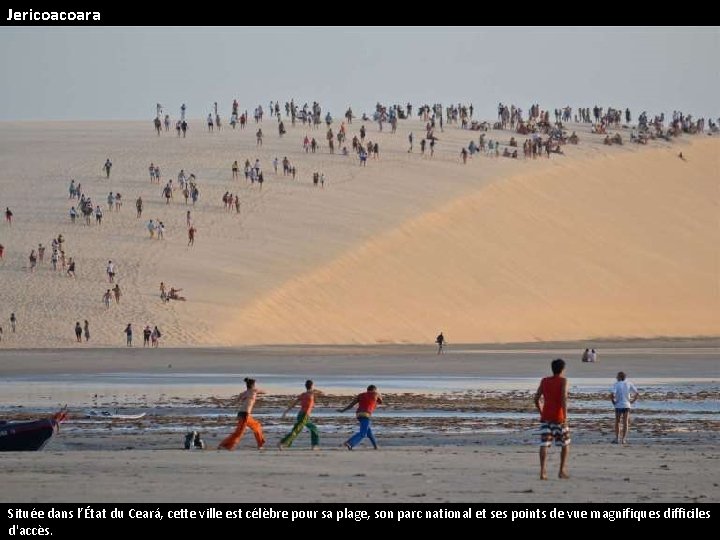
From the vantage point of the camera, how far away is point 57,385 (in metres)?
36.7

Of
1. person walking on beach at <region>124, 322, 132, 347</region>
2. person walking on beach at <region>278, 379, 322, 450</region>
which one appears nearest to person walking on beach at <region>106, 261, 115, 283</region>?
person walking on beach at <region>124, 322, 132, 347</region>

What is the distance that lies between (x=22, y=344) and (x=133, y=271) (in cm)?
727

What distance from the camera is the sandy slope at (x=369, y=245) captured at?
60.3 m

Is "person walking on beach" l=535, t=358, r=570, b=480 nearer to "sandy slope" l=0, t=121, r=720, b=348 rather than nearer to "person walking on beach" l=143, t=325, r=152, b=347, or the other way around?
"person walking on beach" l=143, t=325, r=152, b=347
